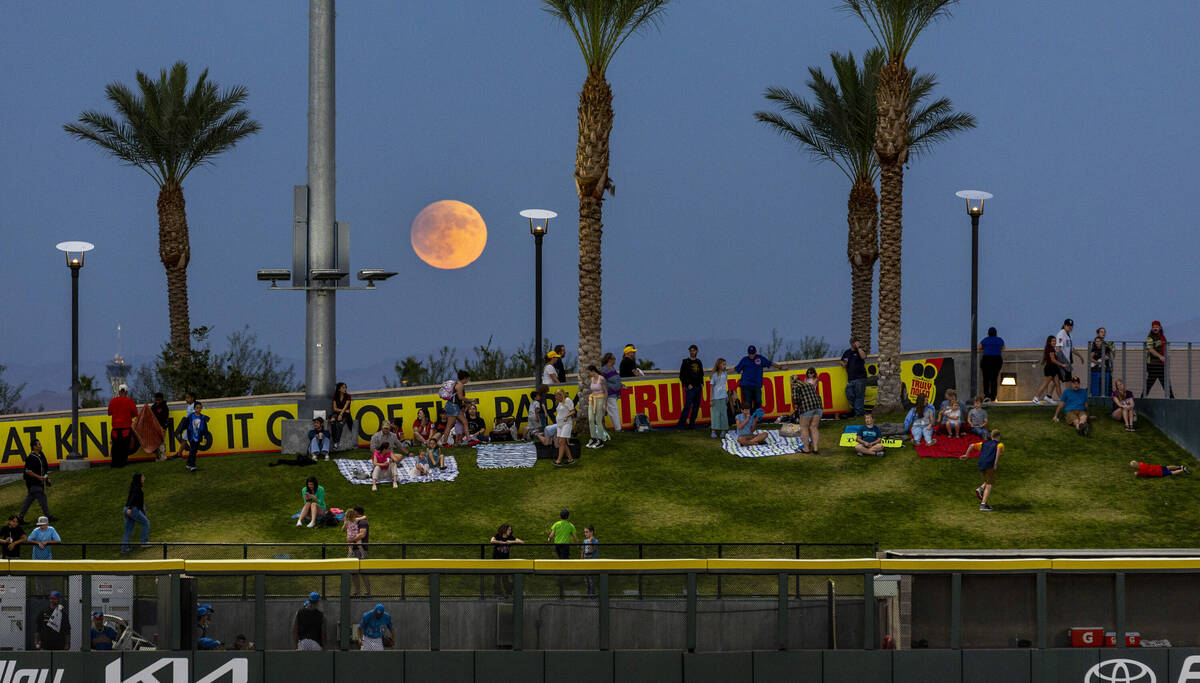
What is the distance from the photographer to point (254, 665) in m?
15.4

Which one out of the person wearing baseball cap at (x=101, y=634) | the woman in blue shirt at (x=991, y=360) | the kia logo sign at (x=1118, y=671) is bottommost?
the kia logo sign at (x=1118, y=671)

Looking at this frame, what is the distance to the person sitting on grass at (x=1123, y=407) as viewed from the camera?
30.2 meters

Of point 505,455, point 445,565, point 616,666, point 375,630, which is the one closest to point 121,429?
point 505,455

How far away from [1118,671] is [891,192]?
844 inches

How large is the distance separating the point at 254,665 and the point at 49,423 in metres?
19.4

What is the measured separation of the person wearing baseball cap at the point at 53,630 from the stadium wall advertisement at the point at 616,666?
4.9 inches

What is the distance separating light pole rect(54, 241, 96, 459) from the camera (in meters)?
30.2

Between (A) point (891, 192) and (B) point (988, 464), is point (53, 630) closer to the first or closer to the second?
(B) point (988, 464)

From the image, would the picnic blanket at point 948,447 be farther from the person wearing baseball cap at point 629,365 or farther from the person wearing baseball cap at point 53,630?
the person wearing baseball cap at point 53,630

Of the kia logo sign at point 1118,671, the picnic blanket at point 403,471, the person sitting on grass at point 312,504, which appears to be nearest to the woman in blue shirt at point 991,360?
the picnic blanket at point 403,471

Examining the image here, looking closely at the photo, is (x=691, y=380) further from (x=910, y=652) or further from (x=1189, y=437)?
(x=910, y=652)

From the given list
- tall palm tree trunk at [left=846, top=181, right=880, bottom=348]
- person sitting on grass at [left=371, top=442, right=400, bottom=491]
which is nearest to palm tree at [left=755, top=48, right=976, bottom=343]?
tall palm tree trunk at [left=846, top=181, right=880, bottom=348]

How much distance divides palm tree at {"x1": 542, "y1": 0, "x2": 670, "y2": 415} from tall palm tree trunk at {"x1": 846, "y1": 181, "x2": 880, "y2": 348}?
44.9ft

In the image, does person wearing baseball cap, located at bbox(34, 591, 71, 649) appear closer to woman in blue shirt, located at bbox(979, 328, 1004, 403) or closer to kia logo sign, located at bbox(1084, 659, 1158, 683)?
kia logo sign, located at bbox(1084, 659, 1158, 683)
